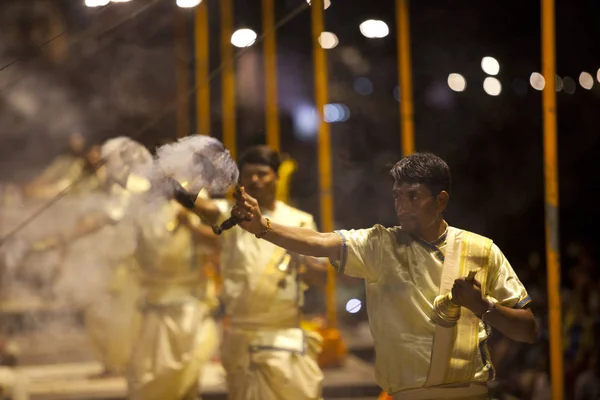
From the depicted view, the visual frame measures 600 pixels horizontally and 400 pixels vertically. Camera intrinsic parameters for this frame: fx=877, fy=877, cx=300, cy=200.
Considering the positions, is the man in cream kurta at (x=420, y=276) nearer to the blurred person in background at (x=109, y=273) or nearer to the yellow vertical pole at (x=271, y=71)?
the blurred person in background at (x=109, y=273)

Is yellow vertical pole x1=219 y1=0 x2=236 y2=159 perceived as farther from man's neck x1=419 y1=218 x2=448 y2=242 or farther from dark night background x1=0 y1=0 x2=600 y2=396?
man's neck x1=419 y1=218 x2=448 y2=242

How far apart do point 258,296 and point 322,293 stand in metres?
6.25

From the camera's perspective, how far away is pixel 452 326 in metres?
3.75

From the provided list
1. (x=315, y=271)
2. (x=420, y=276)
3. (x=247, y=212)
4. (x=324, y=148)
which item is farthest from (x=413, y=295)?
(x=324, y=148)

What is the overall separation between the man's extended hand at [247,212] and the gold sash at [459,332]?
32.6 inches

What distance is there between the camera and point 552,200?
17.6ft

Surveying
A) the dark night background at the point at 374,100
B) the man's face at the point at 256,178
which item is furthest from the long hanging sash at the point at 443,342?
the man's face at the point at 256,178

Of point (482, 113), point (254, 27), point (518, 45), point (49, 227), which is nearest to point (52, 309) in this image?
point (49, 227)

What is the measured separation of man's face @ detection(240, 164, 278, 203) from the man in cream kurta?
5.33 ft

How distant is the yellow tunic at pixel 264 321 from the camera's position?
18.1ft

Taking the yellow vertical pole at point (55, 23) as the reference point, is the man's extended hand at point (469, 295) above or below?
below

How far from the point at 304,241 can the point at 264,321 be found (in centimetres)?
195

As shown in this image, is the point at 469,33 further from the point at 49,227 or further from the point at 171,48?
the point at 171,48

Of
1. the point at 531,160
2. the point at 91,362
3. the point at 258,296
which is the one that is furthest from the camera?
the point at 91,362
